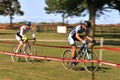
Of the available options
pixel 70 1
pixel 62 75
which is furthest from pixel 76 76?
pixel 70 1

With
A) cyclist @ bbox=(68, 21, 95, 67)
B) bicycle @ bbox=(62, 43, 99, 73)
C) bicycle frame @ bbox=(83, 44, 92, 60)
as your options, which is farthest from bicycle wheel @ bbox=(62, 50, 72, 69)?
bicycle frame @ bbox=(83, 44, 92, 60)

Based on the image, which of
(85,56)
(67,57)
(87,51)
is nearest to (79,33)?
(87,51)

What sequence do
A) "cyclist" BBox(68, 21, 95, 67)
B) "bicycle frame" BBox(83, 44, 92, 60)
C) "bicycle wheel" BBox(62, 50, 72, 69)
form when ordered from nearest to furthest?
1. "cyclist" BBox(68, 21, 95, 67)
2. "bicycle frame" BBox(83, 44, 92, 60)
3. "bicycle wheel" BBox(62, 50, 72, 69)

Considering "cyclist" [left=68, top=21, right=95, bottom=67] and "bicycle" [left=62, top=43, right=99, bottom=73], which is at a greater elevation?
"cyclist" [left=68, top=21, right=95, bottom=67]

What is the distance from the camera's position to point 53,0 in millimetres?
35688

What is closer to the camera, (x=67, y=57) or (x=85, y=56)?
(x=85, y=56)

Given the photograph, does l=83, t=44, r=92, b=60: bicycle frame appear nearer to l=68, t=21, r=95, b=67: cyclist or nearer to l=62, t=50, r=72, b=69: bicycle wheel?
l=68, t=21, r=95, b=67: cyclist

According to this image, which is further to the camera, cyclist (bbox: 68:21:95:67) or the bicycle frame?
the bicycle frame

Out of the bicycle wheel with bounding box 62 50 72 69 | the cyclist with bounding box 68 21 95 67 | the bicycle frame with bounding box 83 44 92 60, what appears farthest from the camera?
the bicycle wheel with bounding box 62 50 72 69

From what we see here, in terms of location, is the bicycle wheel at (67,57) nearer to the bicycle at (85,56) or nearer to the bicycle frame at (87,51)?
the bicycle at (85,56)

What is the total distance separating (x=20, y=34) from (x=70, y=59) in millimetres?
3284

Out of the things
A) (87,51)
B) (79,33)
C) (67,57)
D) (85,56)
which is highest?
(79,33)

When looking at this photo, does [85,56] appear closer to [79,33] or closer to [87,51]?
[87,51]

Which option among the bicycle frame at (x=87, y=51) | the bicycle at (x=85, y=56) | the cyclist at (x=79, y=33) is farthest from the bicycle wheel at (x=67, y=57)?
the bicycle frame at (x=87, y=51)
